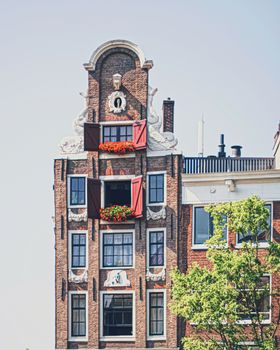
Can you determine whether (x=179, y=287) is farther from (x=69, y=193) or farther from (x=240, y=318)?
(x=69, y=193)

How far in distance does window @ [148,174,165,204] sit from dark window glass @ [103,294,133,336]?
3754 mm

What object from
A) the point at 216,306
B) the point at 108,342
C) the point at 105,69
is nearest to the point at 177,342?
the point at 108,342

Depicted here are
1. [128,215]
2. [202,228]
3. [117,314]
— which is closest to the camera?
[202,228]

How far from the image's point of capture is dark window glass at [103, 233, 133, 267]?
43.3m

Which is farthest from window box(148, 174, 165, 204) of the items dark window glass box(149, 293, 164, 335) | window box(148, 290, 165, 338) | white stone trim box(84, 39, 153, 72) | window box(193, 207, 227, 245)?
white stone trim box(84, 39, 153, 72)

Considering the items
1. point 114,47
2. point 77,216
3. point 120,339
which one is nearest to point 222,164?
point 114,47

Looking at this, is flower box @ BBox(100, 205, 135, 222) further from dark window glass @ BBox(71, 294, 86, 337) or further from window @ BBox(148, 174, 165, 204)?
dark window glass @ BBox(71, 294, 86, 337)

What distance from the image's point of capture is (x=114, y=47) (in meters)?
44.6

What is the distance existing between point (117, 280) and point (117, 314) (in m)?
1.28

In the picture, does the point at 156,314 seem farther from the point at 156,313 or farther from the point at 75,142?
the point at 75,142

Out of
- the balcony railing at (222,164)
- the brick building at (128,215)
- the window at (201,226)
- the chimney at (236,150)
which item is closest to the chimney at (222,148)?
the chimney at (236,150)

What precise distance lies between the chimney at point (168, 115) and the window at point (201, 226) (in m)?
3.59

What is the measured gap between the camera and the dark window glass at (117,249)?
142 feet

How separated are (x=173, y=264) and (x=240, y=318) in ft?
14.8
